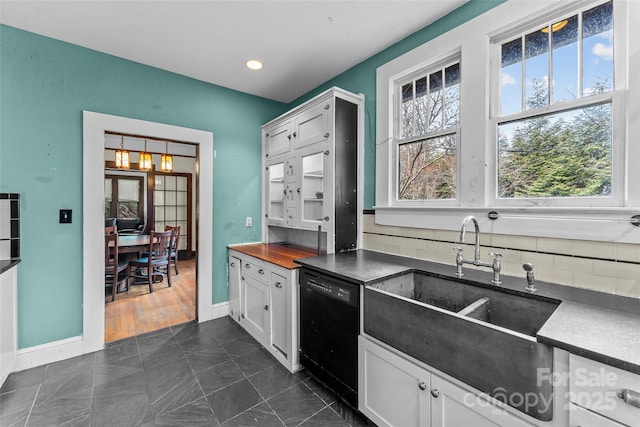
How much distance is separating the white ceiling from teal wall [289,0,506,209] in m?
0.05

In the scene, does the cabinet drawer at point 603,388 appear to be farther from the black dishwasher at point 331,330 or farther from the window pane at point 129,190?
the window pane at point 129,190

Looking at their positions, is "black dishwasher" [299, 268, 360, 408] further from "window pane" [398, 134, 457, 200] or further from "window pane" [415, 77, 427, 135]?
"window pane" [415, 77, 427, 135]

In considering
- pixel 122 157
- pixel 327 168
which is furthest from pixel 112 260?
pixel 327 168

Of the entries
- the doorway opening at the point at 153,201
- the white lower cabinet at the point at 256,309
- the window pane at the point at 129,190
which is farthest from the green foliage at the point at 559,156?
the window pane at the point at 129,190

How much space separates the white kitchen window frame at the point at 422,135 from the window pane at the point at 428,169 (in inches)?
1.3

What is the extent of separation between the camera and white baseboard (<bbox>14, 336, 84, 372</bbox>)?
2.11 m

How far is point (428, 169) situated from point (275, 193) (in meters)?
1.79

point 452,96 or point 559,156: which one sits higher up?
point 452,96

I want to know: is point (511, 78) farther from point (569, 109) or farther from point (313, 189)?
point (313, 189)

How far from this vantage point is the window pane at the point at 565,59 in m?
1.48

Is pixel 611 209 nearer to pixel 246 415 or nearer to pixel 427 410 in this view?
pixel 427 410

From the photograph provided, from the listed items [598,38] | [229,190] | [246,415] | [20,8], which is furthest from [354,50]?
[246,415]

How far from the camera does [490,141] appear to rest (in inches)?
69.3

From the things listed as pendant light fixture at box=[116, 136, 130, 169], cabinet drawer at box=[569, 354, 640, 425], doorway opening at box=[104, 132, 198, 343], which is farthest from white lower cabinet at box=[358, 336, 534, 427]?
pendant light fixture at box=[116, 136, 130, 169]
